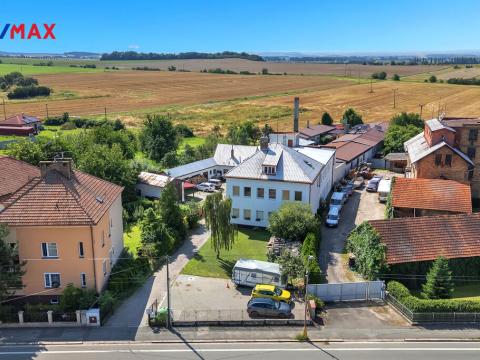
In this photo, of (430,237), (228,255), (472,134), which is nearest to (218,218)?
(228,255)

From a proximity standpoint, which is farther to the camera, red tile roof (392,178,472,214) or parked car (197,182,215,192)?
parked car (197,182,215,192)

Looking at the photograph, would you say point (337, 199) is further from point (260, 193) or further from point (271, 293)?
point (271, 293)

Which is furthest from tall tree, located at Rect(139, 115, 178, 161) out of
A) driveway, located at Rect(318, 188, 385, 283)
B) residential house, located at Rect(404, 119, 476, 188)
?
residential house, located at Rect(404, 119, 476, 188)

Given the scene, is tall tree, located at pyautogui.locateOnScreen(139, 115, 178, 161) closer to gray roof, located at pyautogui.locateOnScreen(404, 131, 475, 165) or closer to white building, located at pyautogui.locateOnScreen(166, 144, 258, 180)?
white building, located at pyautogui.locateOnScreen(166, 144, 258, 180)

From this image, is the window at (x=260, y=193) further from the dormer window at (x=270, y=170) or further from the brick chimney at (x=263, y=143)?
the brick chimney at (x=263, y=143)

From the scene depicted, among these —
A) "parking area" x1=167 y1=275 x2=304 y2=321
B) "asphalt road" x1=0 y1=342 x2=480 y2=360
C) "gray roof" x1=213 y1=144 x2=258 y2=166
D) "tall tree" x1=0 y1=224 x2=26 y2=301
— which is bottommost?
"asphalt road" x1=0 y1=342 x2=480 y2=360

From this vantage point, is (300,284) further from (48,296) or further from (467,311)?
(48,296)
